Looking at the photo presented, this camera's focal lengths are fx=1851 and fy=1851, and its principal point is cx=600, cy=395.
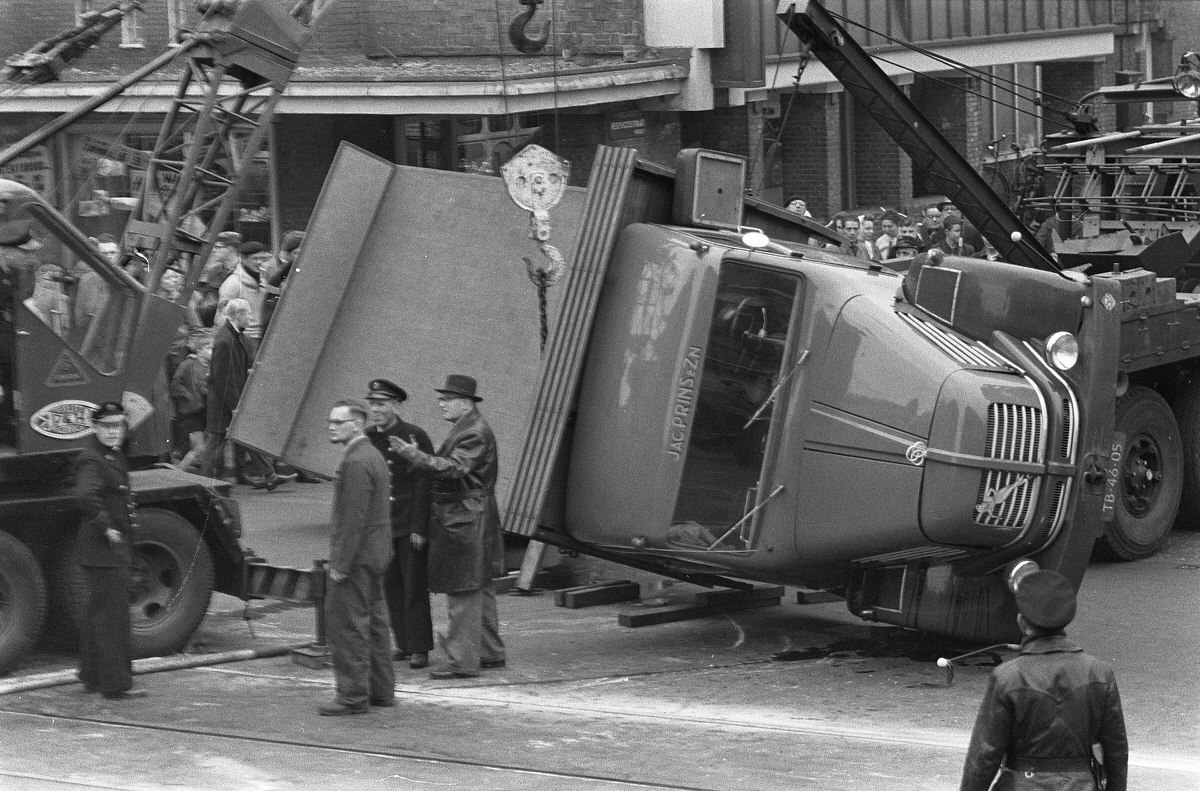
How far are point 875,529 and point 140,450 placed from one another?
13.6 feet

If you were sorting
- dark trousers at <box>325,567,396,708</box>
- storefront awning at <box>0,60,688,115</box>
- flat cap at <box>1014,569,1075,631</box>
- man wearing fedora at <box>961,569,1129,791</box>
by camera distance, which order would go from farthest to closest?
1. storefront awning at <box>0,60,688,115</box>
2. dark trousers at <box>325,567,396,708</box>
3. flat cap at <box>1014,569,1075,631</box>
4. man wearing fedora at <box>961,569,1129,791</box>

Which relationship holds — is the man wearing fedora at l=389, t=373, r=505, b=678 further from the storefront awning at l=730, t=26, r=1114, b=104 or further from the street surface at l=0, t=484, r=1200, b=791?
the storefront awning at l=730, t=26, r=1114, b=104

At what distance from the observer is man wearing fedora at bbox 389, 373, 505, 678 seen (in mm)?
9812

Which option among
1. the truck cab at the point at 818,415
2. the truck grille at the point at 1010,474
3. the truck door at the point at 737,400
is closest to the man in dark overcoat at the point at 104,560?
the truck cab at the point at 818,415

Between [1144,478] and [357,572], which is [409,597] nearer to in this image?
[357,572]

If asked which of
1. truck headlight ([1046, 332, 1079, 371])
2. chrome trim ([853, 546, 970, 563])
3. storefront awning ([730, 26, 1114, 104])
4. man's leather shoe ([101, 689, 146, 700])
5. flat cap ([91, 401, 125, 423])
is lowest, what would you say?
man's leather shoe ([101, 689, 146, 700])

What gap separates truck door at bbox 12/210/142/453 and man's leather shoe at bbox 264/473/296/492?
571 centimetres

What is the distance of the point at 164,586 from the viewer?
1036cm

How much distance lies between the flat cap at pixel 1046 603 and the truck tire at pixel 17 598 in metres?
5.78

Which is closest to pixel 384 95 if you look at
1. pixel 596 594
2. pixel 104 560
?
pixel 596 594

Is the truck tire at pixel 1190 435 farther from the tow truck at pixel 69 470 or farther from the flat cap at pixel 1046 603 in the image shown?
the flat cap at pixel 1046 603

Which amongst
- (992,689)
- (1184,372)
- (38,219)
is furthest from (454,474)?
(1184,372)

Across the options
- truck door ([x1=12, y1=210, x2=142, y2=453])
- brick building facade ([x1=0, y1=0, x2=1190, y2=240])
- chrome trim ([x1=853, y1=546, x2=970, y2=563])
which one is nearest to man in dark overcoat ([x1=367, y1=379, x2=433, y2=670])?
truck door ([x1=12, y1=210, x2=142, y2=453])

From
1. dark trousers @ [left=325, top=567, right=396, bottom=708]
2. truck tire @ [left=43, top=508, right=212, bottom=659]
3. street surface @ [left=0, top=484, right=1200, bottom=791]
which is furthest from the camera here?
truck tire @ [left=43, top=508, right=212, bottom=659]
